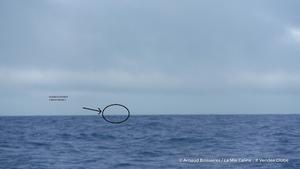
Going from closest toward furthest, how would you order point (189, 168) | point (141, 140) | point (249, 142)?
point (189, 168) → point (249, 142) → point (141, 140)

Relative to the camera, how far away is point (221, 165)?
85.0 feet

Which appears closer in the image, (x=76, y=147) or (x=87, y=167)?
(x=87, y=167)

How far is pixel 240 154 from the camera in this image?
29578 mm

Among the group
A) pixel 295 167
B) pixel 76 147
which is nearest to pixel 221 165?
pixel 295 167

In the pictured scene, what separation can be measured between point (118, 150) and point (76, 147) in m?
3.53

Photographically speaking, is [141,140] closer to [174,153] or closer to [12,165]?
[174,153]

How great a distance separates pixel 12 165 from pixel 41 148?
25.7ft

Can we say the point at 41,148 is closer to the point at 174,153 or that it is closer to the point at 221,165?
the point at 174,153

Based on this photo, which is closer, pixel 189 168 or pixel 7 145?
pixel 189 168

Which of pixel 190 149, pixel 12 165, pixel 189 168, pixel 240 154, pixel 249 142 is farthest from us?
pixel 249 142

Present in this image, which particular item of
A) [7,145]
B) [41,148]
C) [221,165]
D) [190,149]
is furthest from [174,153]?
[7,145]

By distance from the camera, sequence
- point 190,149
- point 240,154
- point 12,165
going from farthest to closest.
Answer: point 190,149, point 240,154, point 12,165

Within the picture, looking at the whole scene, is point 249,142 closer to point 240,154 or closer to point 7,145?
point 240,154

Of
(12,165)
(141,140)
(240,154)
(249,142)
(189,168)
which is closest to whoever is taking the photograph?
(189,168)
